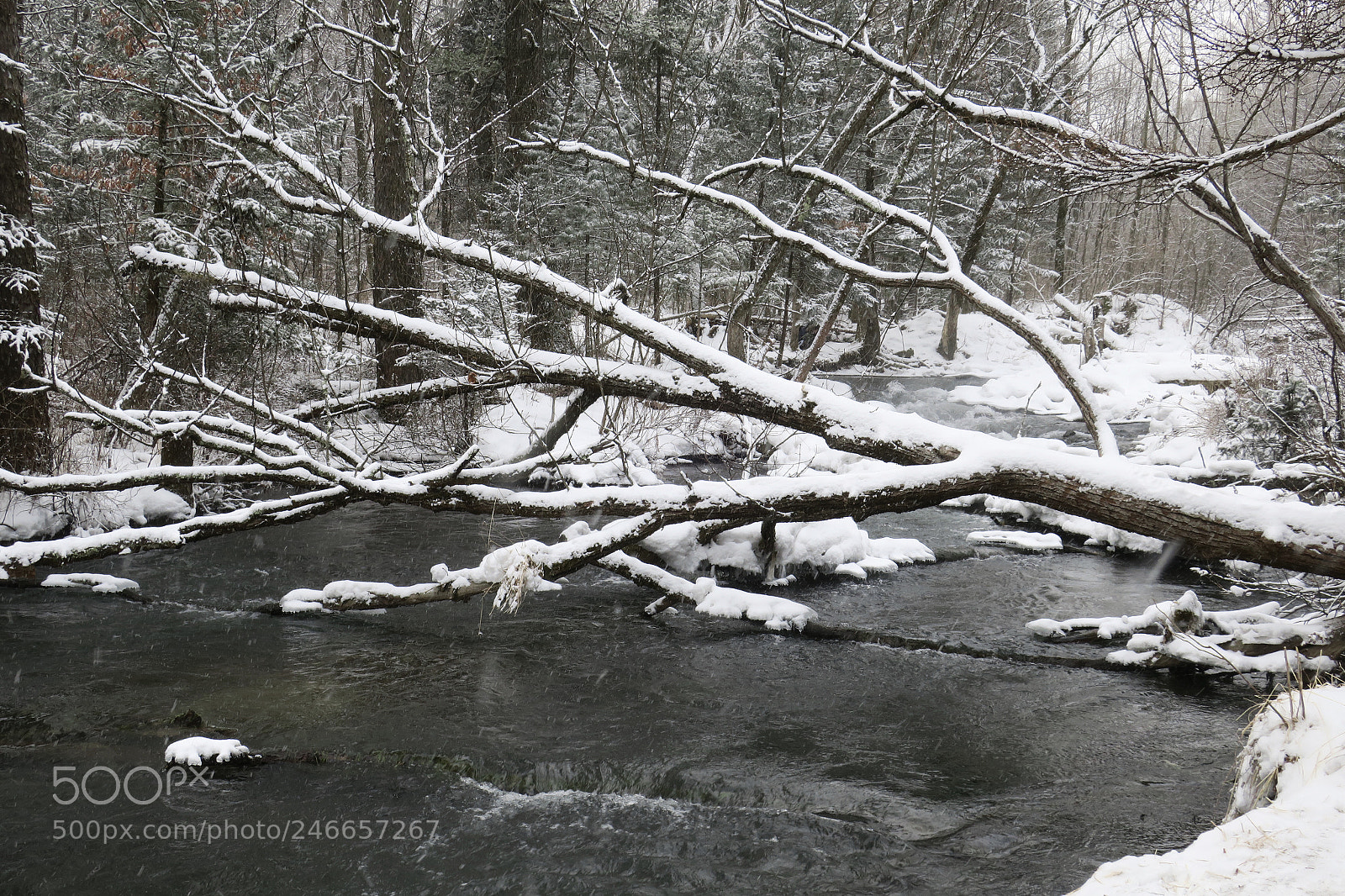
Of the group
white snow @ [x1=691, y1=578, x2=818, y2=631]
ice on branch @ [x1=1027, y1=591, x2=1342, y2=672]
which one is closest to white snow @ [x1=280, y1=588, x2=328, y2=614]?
white snow @ [x1=691, y1=578, x2=818, y2=631]

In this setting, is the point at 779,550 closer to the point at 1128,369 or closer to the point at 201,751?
the point at 201,751

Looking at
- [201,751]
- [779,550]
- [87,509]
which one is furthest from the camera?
[87,509]

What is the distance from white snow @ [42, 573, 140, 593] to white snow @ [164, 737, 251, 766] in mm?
3481

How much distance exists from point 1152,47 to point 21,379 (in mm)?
10374

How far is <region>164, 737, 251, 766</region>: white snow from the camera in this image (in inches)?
181

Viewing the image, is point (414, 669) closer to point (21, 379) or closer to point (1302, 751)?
point (1302, 751)

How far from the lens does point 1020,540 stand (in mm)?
9664

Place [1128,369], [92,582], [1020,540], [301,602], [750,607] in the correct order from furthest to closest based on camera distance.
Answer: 1. [1128,369]
2. [1020,540]
3. [92,582]
4. [750,607]
5. [301,602]

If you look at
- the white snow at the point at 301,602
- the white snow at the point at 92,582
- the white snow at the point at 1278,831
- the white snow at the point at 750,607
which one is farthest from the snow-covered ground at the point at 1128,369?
the white snow at the point at 92,582

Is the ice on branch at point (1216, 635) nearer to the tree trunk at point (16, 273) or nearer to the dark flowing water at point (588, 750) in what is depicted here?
the dark flowing water at point (588, 750)

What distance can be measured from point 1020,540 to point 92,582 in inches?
384

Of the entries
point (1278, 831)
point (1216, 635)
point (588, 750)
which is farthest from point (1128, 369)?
Result: point (1278, 831)

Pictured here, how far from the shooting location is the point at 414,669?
19.8 feet

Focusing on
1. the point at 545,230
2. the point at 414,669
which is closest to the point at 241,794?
the point at 414,669
